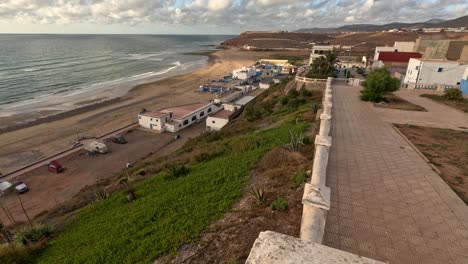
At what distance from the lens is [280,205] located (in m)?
6.49

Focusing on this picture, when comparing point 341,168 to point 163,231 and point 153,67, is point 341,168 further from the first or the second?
point 153,67

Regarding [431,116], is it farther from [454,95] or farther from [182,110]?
[182,110]

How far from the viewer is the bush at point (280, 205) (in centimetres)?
646

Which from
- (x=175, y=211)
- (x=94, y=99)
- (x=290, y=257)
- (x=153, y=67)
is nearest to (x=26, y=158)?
(x=94, y=99)

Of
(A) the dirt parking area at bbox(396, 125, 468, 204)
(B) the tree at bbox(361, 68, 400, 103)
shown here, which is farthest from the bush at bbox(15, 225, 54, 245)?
(B) the tree at bbox(361, 68, 400, 103)

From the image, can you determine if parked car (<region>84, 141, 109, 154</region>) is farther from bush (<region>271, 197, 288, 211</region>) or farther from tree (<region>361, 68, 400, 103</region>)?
tree (<region>361, 68, 400, 103</region>)

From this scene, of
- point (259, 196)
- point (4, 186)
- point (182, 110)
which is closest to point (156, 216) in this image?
point (259, 196)

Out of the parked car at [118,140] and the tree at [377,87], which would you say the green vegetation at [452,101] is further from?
the parked car at [118,140]

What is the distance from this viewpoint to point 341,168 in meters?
8.45

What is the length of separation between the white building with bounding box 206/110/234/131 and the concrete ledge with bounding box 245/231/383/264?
27.3 meters

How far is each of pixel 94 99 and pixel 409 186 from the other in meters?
48.3

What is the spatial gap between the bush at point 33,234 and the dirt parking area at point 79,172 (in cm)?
784

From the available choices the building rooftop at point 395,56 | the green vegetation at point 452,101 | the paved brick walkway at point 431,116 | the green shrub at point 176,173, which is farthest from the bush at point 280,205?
the building rooftop at point 395,56

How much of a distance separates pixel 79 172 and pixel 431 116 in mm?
27314
